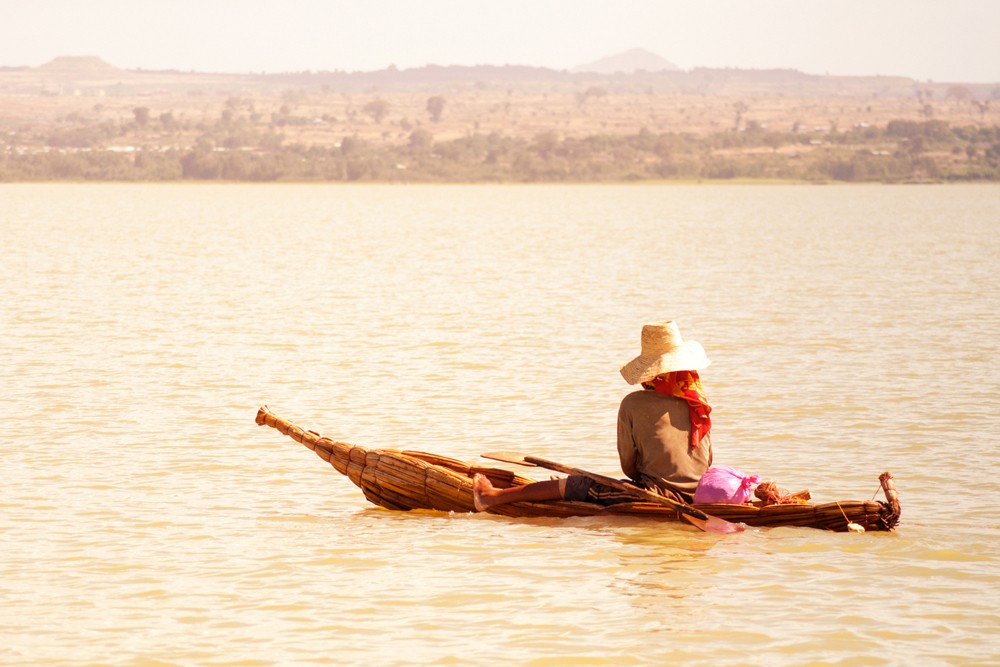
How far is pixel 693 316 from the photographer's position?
3116 cm

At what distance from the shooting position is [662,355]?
11398 millimetres

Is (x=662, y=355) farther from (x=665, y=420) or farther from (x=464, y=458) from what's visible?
(x=464, y=458)

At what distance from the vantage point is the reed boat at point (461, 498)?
37.1ft

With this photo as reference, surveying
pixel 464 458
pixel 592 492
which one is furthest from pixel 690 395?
pixel 464 458

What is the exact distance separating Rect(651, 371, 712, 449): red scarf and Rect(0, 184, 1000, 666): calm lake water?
32.3 inches

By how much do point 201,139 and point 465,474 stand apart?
181304 millimetres

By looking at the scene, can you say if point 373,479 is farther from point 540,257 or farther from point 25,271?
point 540,257

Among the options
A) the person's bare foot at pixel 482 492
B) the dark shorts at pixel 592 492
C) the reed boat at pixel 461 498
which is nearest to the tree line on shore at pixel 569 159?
the reed boat at pixel 461 498

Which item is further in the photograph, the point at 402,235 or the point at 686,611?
the point at 402,235

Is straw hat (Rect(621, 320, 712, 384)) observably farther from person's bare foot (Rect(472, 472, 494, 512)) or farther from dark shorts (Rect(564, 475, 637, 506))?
person's bare foot (Rect(472, 472, 494, 512))

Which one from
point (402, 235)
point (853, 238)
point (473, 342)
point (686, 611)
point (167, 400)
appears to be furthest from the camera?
point (402, 235)

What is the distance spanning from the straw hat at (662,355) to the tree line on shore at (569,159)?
154m

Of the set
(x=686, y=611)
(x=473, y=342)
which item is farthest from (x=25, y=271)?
(x=686, y=611)

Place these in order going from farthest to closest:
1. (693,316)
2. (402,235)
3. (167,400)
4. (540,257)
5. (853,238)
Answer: (402,235) < (853,238) < (540,257) < (693,316) < (167,400)
